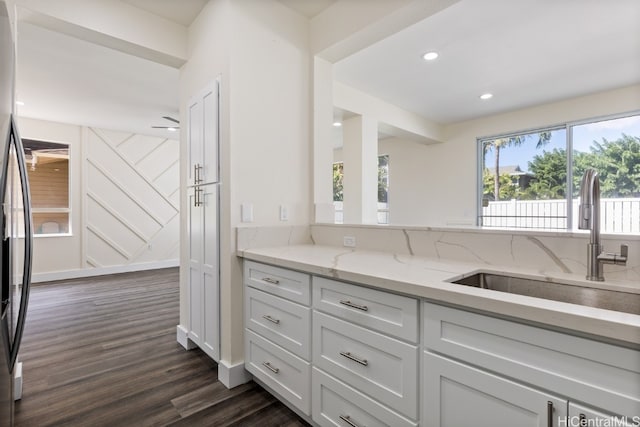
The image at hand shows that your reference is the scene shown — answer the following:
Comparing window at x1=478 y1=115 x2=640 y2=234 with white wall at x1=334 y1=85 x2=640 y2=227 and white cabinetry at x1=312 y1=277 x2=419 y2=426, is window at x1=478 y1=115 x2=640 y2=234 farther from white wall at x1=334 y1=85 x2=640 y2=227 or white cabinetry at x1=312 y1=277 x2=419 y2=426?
white cabinetry at x1=312 y1=277 x2=419 y2=426

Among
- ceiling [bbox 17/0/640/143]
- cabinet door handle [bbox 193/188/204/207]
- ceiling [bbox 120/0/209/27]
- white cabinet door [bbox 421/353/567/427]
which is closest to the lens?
white cabinet door [bbox 421/353/567/427]

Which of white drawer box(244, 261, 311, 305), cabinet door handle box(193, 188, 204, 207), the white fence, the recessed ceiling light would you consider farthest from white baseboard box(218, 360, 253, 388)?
the white fence

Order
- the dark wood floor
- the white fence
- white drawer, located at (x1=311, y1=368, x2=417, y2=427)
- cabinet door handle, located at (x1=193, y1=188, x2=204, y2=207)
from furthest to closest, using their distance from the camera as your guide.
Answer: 1. the white fence
2. cabinet door handle, located at (x1=193, y1=188, x2=204, y2=207)
3. the dark wood floor
4. white drawer, located at (x1=311, y1=368, x2=417, y2=427)

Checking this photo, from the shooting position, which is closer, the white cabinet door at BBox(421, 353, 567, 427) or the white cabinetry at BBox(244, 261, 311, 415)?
the white cabinet door at BBox(421, 353, 567, 427)

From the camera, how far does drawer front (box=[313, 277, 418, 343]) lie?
3.84 ft

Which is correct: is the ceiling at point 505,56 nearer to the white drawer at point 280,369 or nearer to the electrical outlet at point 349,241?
the electrical outlet at point 349,241

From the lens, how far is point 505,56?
3164mm

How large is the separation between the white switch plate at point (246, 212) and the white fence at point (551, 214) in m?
3.29

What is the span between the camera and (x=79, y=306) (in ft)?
12.5

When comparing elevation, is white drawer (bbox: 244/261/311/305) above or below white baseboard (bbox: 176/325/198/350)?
above

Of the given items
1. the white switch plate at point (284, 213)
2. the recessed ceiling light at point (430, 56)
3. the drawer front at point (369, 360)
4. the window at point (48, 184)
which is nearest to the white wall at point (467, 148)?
the recessed ceiling light at point (430, 56)

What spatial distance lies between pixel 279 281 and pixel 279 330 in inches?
11.3

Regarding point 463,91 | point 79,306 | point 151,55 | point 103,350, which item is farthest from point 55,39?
point 463,91

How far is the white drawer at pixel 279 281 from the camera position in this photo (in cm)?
163
